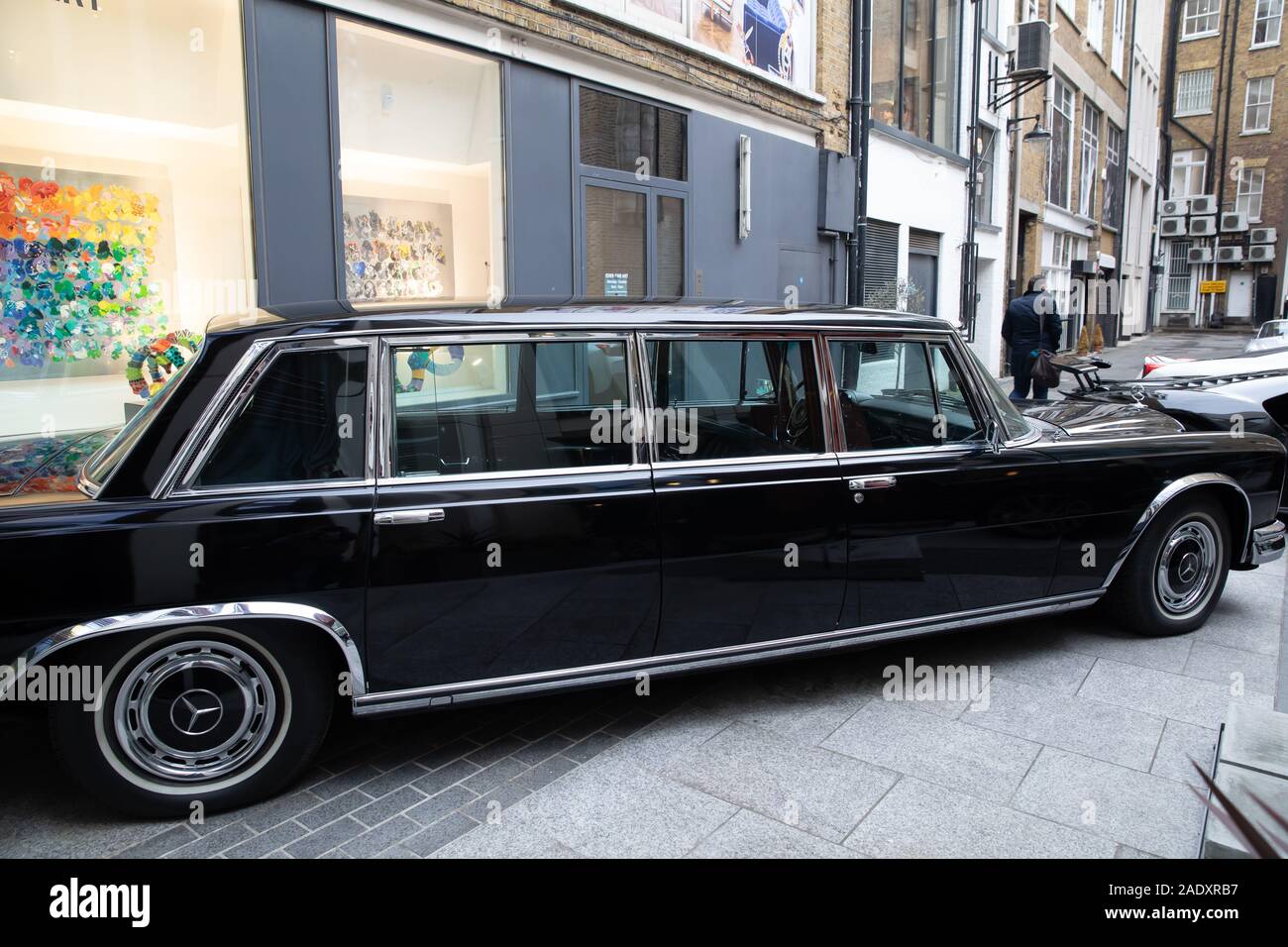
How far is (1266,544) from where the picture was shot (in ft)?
15.7

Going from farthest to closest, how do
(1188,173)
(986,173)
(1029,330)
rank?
1. (1188,173)
2. (986,173)
3. (1029,330)

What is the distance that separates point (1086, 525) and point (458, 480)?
2.91 m

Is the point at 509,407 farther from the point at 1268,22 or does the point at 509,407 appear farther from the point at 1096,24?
the point at 1268,22

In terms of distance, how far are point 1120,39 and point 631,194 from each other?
2469 centimetres

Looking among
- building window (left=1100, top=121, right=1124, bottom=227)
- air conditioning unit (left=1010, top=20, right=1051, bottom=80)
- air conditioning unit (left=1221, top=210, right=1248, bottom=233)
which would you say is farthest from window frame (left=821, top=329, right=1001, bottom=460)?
air conditioning unit (left=1221, top=210, right=1248, bottom=233)

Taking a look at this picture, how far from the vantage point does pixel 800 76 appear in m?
12.6

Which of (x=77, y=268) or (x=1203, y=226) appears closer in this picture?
(x=77, y=268)

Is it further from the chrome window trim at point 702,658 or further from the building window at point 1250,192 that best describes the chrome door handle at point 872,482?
the building window at point 1250,192

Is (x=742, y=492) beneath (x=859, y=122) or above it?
beneath

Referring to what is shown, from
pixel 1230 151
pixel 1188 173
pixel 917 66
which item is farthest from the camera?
pixel 1188 173

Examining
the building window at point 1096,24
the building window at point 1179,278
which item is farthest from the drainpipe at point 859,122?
the building window at point 1179,278

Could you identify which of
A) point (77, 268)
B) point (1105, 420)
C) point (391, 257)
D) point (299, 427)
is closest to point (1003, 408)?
point (1105, 420)

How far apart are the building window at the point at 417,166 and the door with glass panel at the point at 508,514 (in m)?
4.58

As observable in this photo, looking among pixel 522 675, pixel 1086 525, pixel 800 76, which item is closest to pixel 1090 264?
pixel 800 76
